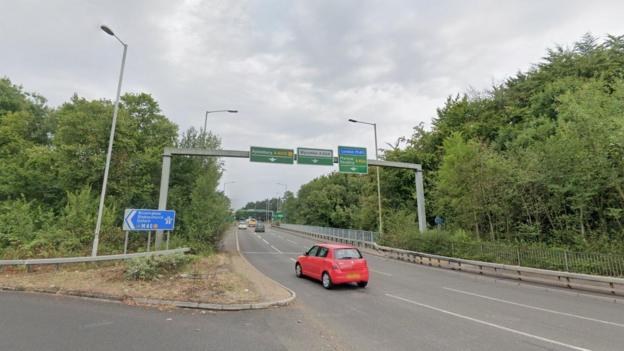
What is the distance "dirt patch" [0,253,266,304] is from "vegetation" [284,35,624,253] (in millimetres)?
14714

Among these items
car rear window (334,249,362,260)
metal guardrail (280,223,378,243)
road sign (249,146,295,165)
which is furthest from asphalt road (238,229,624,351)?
metal guardrail (280,223,378,243)

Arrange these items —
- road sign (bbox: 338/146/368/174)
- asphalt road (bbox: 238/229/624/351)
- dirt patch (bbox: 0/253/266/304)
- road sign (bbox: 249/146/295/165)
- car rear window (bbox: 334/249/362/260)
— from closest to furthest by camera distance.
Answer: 1. asphalt road (bbox: 238/229/624/351)
2. dirt patch (bbox: 0/253/266/304)
3. car rear window (bbox: 334/249/362/260)
4. road sign (bbox: 249/146/295/165)
5. road sign (bbox: 338/146/368/174)

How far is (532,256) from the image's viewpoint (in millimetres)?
14594

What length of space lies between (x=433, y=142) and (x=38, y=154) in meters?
34.1

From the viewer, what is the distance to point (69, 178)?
21.9 metres

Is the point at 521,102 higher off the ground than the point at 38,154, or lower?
higher

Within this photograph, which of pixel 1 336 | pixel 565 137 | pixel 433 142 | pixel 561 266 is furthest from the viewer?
pixel 433 142

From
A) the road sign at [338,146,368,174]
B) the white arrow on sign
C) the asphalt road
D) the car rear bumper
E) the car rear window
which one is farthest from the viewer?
the road sign at [338,146,368,174]

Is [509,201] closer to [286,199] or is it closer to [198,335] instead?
[198,335]

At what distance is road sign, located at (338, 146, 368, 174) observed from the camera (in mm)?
22297

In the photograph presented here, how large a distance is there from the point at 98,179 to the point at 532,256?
26694 mm

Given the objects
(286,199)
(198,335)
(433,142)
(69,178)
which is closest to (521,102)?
(433,142)

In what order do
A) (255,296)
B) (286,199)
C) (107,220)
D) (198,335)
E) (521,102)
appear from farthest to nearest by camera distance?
(286,199) < (521,102) < (107,220) < (255,296) < (198,335)

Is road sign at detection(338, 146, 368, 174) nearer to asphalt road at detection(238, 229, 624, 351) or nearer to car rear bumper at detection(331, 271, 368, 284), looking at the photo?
asphalt road at detection(238, 229, 624, 351)
